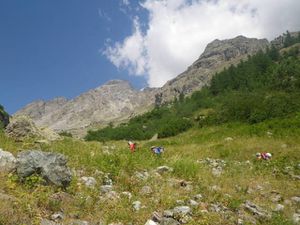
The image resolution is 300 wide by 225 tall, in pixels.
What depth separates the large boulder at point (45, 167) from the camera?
8.90 m

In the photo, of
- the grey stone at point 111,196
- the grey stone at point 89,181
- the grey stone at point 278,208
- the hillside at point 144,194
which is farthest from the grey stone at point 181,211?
the grey stone at point 89,181

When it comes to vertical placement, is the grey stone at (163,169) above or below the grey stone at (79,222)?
above

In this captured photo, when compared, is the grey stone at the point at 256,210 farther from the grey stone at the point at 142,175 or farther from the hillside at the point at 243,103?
the hillside at the point at 243,103

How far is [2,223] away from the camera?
261 inches

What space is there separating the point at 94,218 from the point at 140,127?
8915cm

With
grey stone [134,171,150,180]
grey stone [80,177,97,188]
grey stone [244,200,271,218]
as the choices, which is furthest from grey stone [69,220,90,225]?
grey stone [244,200,271,218]

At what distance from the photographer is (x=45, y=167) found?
29.6 ft

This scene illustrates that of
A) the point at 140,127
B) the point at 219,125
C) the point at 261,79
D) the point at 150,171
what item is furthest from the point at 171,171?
the point at 140,127

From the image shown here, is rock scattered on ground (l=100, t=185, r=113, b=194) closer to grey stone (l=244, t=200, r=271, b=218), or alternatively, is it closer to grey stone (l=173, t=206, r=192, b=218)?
grey stone (l=173, t=206, r=192, b=218)

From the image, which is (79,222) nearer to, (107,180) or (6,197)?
(6,197)

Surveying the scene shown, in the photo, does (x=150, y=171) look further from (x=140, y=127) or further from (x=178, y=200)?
(x=140, y=127)

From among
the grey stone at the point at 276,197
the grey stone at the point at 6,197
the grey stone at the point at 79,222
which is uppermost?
the grey stone at the point at 6,197

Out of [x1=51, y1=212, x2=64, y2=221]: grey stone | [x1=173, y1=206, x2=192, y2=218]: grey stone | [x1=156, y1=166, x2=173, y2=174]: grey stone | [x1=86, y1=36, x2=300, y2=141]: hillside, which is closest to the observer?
[x1=51, y1=212, x2=64, y2=221]: grey stone

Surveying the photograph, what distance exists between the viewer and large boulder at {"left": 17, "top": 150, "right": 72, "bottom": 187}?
350 inches
